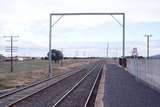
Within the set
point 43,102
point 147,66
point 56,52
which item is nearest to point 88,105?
point 43,102

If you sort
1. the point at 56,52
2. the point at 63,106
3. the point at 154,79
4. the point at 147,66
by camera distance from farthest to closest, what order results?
1. the point at 56,52
2. the point at 147,66
3. the point at 154,79
4. the point at 63,106

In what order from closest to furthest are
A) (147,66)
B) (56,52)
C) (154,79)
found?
(154,79) → (147,66) → (56,52)

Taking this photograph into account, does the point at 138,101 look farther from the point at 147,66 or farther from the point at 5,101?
the point at 147,66

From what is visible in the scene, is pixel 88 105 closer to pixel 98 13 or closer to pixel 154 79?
pixel 154 79

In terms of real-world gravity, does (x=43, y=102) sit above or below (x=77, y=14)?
below

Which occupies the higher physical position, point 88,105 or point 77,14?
point 77,14

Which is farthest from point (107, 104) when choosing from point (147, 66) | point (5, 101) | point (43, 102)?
point (147, 66)

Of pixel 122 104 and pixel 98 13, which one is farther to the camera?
pixel 98 13

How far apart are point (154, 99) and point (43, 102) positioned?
17.8 ft

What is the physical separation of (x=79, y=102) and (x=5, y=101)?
3594 mm

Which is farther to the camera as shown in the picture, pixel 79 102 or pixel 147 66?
pixel 147 66

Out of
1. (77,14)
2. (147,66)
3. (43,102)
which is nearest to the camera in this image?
(43,102)

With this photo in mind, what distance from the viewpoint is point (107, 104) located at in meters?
20.9

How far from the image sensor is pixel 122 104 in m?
20.8
